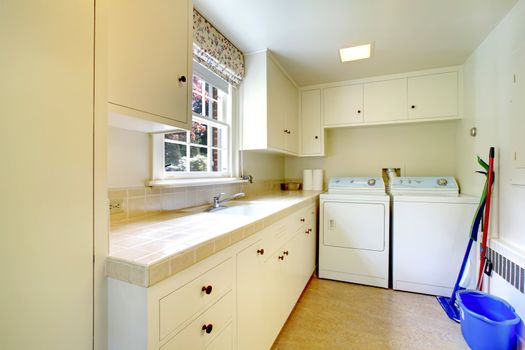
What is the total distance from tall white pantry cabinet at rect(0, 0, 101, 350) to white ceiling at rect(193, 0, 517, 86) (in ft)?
3.87

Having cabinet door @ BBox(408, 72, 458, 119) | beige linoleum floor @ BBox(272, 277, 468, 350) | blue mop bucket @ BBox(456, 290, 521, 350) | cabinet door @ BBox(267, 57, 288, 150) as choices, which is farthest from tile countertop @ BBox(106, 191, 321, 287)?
cabinet door @ BBox(408, 72, 458, 119)

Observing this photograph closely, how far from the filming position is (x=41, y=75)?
0.64 meters

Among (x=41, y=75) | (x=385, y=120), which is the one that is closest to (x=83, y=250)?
(x=41, y=75)

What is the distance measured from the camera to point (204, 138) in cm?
202

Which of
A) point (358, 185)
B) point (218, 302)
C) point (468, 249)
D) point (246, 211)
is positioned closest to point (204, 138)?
point (246, 211)

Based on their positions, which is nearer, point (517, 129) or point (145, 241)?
point (145, 241)

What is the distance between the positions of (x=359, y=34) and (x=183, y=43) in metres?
1.45

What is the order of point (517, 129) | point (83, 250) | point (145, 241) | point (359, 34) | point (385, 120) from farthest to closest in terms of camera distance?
point (385, 120) → point (359, 34) → point (517, 129) → point (145, 241) → point (83, 250)

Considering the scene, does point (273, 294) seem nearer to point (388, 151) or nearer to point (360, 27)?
point (360, 27)

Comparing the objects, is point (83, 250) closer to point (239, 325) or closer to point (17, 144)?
point (17, 144)

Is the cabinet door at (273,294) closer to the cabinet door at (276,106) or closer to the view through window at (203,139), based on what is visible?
the view through window at (203,139)

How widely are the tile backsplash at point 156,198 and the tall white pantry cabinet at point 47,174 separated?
55 centimetres

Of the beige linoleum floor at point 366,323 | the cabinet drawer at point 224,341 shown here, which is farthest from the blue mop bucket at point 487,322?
the cabinet drawer at point 224,341

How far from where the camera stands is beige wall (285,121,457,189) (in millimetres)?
2801
